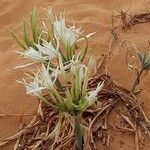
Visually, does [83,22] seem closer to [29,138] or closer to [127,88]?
[127,88]

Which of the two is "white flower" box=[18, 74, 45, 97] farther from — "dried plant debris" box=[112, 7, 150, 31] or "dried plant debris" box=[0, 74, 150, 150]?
"dried plant debris" box=[112, 7, 150, 31]

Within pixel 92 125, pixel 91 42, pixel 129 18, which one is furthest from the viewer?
pixel 129 18

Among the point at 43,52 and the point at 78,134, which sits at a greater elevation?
the point at 43,52

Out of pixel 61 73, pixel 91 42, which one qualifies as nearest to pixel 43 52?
pixel 61 73

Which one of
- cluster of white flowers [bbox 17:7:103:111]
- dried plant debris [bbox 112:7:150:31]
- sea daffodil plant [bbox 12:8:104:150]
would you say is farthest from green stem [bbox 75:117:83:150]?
dried plant debris [bbox 112:7:150:31]

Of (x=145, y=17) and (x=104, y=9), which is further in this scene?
(x=104, y=9)

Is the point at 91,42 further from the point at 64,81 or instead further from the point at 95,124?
the point at 64,81

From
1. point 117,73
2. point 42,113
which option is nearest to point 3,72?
point 42,113
